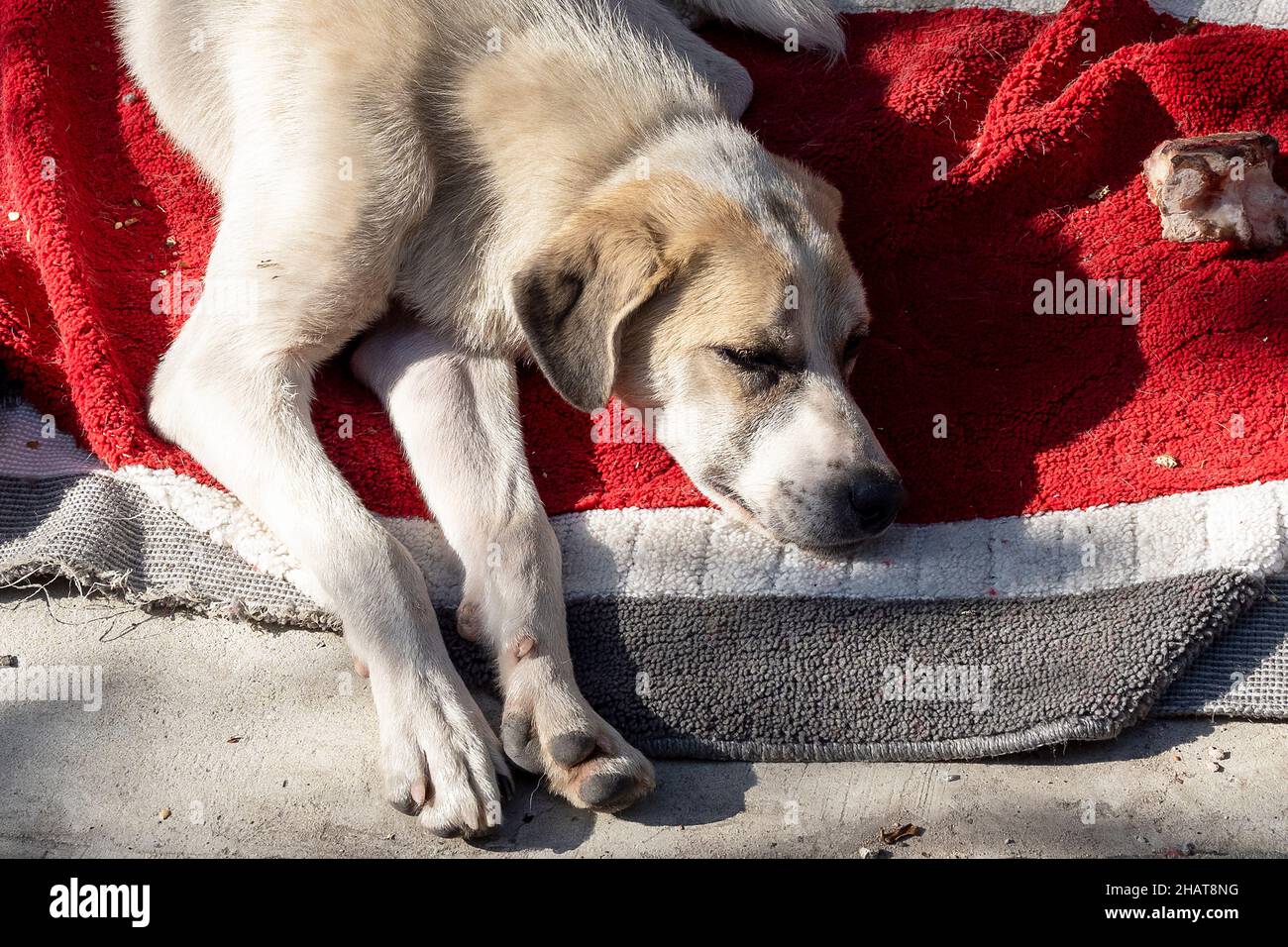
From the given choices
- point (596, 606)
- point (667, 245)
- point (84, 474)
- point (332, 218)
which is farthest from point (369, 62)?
point (596, 606)

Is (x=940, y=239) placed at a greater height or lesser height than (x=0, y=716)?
greater

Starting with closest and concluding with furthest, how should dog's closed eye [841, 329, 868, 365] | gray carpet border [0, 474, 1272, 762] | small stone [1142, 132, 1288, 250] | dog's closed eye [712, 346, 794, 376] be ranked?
gray carpet border [0, 474, 1272, 762] < dog's closed eye [712, 346, 794, 376] < dog's closed eye [841, 329, 868, 365] < small stone [1142, 132, 1288, 250]

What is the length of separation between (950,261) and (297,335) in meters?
1.87

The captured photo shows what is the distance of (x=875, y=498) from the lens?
2.93 metres

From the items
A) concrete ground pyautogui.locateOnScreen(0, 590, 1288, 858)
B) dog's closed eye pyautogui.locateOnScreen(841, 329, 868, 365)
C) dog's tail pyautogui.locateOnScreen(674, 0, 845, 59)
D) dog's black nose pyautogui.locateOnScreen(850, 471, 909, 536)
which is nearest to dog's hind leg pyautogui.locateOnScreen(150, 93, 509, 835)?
concrete ground pyautogui.locateOnScreen(0, 590, 1288, 858)

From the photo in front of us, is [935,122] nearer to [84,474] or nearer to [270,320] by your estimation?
[270,320]

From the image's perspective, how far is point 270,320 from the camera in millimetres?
3268

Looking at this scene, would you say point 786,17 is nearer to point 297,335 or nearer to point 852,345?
point 852,345

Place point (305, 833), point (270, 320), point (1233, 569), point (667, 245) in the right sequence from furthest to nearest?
point (270, 320)
point (667, 245)
point (1233, 569)
point (305, 833)

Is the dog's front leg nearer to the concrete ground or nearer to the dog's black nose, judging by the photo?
the concrete ground

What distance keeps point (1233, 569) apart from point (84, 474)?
9.14 ft

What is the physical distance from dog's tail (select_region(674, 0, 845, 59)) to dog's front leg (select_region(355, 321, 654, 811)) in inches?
70.7

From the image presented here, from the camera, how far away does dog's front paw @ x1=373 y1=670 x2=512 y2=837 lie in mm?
2533

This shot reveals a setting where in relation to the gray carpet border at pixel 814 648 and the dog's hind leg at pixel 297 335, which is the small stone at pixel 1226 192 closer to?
the gray carpet border at pixel 814 648
